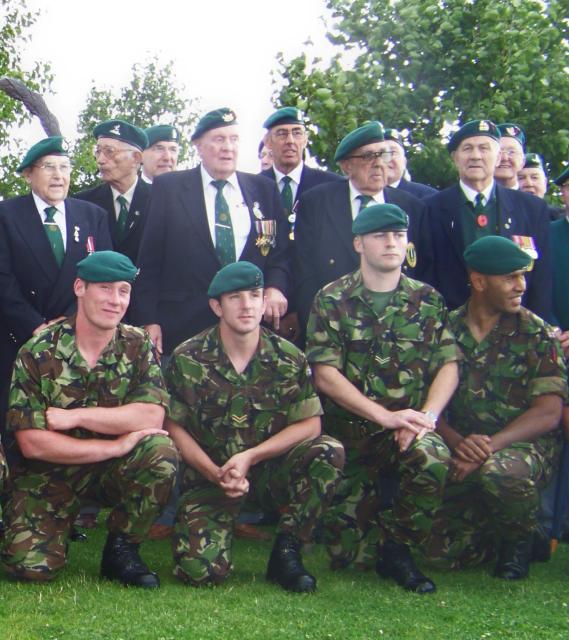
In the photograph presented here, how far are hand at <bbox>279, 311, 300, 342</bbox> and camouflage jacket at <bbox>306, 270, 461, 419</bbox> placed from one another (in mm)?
802

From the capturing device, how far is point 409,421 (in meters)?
5.43

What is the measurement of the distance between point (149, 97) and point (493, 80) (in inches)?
1425

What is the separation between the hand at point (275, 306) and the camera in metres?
6.30

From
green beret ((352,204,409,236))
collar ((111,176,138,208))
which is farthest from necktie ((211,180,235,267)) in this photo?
green beret ((352,204,409,236))

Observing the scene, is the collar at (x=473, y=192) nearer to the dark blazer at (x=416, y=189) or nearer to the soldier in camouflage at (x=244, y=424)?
the dark blazer at (x=416, y=189)

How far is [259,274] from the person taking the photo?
218 inches

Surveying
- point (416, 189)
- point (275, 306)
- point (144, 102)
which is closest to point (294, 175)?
point (416, 189)

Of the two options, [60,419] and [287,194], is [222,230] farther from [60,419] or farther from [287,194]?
[60,419]

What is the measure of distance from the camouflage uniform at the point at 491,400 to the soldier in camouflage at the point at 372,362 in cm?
24

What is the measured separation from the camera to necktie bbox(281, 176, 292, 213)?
278 inches

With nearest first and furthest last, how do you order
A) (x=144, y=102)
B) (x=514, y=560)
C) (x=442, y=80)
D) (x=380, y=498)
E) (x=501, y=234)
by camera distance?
(x=514, y=560) < (x=380, y=498) < (x=501, y=234) < (x=442, y=80) < (x=144, y=102)

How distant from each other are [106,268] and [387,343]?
4.81 ft

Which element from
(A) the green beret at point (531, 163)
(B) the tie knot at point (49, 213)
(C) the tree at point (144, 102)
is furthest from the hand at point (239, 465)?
(C) the tree at point (144, 102)

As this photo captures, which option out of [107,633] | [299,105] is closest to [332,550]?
[107,633]
